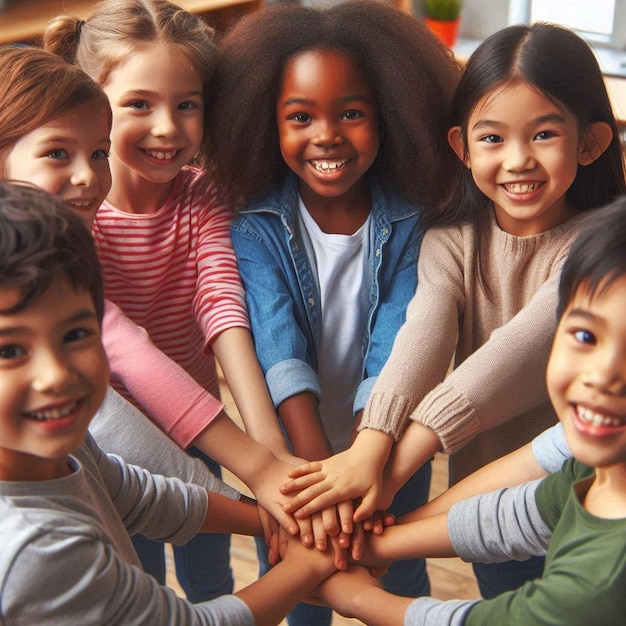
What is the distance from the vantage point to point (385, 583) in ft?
4.96

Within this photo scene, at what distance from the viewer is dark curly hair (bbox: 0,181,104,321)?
0.80 metres

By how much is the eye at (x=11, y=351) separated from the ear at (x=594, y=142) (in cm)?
71

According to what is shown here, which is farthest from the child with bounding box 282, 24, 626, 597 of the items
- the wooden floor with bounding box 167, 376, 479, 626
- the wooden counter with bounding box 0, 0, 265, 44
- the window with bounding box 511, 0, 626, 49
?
the window with bounding box 511, 0, 626, 49

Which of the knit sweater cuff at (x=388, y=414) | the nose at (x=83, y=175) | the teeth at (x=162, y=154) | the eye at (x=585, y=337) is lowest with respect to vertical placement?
the knit sweater cuff at (x=388, y=414)

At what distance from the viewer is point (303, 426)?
4.01 feet

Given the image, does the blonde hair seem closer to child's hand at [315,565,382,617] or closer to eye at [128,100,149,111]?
eye at [128,100,149,111]

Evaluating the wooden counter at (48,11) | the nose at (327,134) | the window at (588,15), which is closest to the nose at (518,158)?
the nose at (327,134)

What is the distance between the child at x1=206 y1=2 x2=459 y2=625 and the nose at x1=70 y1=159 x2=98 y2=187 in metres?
0.21

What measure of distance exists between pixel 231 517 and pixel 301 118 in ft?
1.62

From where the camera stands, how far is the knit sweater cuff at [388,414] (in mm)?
1152

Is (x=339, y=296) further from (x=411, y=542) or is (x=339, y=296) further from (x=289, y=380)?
(x=411, y=542)

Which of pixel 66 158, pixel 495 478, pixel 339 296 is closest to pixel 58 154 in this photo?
pixel 66 158

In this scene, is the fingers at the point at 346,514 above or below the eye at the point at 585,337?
below

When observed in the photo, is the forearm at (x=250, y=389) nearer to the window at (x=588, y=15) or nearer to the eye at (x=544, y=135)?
the eye at (x=544, y=135)
